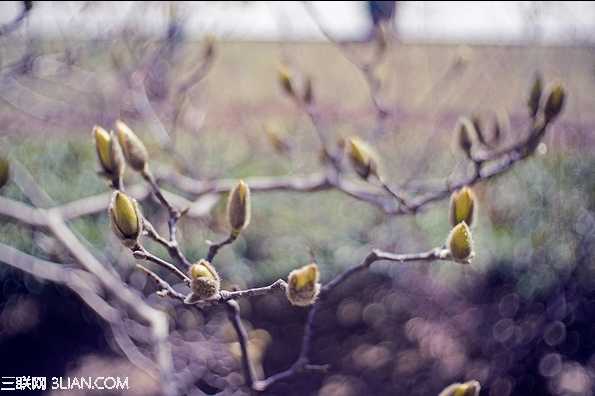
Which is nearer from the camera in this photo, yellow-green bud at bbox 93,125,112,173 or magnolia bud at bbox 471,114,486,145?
yellow-green bud at bbox 93,125,112,173

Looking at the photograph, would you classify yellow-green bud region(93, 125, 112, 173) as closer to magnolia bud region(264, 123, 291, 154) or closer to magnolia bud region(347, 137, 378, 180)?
magnolia bud region(347, 137, 378, 180)

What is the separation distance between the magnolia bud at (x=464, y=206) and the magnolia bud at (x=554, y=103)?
1.42 feet

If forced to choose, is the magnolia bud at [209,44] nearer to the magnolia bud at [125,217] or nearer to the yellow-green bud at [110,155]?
the yellow-green bud at [110,155]

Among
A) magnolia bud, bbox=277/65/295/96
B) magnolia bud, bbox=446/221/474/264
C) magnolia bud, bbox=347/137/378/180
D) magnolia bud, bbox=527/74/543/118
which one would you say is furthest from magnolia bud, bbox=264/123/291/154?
magnolia bud, bbox=446/221/474/264

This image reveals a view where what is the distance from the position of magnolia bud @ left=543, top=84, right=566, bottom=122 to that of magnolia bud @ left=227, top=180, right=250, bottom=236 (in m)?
0.79

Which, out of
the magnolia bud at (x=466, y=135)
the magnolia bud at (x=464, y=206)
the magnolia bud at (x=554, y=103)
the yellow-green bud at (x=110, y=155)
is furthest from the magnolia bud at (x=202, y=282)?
the magnolia bud at (x=554, y=103)

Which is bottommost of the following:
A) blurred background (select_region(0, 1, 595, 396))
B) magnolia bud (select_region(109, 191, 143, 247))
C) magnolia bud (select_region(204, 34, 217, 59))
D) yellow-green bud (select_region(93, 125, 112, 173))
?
blurred background (select_region(0, 1, 595, 396))

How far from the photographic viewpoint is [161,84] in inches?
104

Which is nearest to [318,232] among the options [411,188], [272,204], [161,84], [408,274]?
[272,204]

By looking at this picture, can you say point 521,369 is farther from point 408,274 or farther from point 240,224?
point 240,224

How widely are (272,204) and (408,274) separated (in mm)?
1280

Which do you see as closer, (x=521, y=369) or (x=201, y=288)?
(x=201, y=288)

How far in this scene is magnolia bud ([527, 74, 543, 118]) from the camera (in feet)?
4.79

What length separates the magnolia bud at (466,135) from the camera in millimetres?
1461
